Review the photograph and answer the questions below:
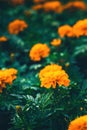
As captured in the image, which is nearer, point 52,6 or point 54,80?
point 54,80

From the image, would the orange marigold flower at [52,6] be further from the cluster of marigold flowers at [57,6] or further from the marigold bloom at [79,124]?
the marigold bloom at [79,124]

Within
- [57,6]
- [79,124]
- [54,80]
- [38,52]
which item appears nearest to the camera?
[79,124]

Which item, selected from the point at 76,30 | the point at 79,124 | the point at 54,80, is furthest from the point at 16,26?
the point at 79,124

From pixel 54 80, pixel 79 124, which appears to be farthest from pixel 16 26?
pixel 79 124

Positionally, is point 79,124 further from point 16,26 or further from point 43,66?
point 16,26

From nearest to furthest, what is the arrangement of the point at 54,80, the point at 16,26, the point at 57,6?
the point at 54,80 → the point at 16,26 → the point at 57,6

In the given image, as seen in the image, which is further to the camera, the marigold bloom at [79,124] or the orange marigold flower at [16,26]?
the orange marigold flower at [16,26]

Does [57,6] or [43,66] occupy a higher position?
[57,6]

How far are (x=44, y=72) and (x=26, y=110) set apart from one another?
403 mm

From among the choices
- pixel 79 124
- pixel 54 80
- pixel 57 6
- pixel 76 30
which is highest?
pixel 57 6

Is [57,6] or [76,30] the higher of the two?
[57,6]

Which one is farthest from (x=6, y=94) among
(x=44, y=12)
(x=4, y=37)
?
(x=44, y=12)

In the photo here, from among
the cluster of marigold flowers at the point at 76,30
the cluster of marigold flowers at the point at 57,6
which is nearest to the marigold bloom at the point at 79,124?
the cluster of marigold flowers at the point at 76,30

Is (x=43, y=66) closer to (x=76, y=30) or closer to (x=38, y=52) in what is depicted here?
(x=38, y=52)
